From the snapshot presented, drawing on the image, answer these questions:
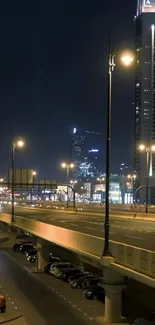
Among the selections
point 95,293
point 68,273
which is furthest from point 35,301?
point 68,273

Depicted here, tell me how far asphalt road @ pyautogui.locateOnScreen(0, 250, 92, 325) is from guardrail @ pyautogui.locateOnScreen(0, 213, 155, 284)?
5.71 meters

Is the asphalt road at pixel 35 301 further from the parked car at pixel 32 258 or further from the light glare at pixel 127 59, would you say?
the light glare at pixel 127 59

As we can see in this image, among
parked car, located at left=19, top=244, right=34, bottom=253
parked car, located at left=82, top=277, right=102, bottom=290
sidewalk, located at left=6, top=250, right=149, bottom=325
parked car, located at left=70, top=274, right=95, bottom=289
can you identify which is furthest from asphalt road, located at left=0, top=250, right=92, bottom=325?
parked car, located at left=19, top=244, right=34, bottom=253

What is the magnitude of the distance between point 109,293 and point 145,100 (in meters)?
141

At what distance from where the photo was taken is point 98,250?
2961cm

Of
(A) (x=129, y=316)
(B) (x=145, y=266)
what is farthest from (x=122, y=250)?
(A) (x=129, y=316)

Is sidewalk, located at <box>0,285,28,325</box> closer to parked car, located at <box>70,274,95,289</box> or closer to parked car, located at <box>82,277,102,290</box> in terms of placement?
parked car, located at <box>82,277,102,290</box>

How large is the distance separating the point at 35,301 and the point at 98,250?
18.9m

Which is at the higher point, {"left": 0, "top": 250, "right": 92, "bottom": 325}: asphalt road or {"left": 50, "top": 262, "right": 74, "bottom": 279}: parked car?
{"left": 50, "top": 262, "right": 74, "bottom": 279}: parked car

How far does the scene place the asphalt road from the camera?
38.9m

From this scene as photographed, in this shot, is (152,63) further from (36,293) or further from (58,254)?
(36,293)

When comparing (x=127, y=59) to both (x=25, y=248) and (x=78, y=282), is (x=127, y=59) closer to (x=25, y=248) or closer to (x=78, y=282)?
(x=78, y=282)

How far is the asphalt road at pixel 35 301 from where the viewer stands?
128 feet

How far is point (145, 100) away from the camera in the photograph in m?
170
